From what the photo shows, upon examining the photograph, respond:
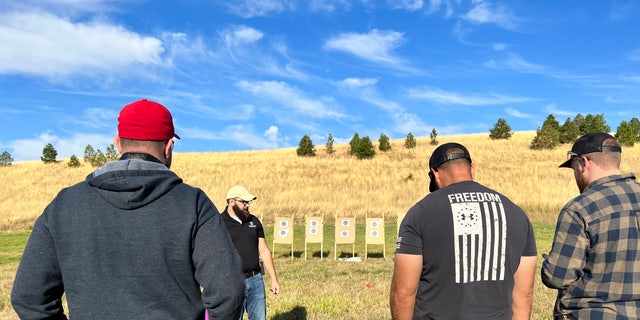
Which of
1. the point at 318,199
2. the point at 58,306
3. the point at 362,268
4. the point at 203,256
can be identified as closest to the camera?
the point at 203,256

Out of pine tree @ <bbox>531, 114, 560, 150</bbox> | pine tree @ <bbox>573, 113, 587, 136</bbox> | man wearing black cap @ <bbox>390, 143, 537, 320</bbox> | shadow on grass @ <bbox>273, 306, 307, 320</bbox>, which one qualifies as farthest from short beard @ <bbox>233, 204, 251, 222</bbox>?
pine tree @ <bbox>573, 113, 587, 136</bbox>

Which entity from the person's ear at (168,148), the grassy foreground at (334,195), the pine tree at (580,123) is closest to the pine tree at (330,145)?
the grassy foreground at (334,195)

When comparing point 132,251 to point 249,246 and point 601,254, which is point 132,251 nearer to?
point 601,254

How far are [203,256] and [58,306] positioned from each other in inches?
28.2

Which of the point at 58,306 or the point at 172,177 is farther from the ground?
the point at 172,177

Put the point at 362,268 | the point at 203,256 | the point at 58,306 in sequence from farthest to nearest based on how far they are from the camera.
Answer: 1. the point at 362,268
2. the point at 58,306
3. the point at 203,256

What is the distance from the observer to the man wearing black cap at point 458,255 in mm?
2572

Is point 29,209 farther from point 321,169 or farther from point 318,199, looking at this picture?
point 321,169

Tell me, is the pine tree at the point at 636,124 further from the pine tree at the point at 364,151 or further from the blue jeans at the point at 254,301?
the blue jeans at the point at 254,301

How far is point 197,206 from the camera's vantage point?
1.91 metres

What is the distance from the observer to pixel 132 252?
1851 mm

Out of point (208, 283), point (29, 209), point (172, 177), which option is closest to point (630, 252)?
point (208, 283)

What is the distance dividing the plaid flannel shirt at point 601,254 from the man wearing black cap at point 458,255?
0.80 ft

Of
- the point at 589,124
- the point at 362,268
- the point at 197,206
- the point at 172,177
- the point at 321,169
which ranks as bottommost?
the point at 362,268
